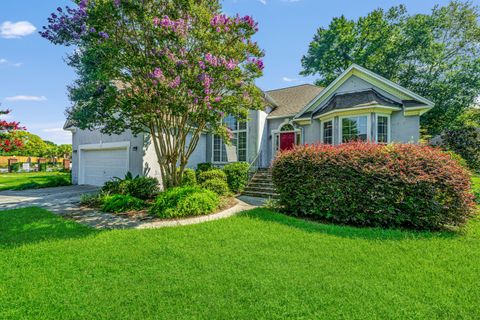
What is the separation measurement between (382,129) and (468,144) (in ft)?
30.0

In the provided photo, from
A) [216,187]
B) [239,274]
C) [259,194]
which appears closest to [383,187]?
[239,274]

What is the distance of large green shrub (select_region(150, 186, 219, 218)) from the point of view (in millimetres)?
6902

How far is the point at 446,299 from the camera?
9.43 ft

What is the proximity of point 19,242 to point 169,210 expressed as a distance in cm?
332

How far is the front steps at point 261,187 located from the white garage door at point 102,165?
22.4 ft

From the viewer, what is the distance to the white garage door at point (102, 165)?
12.5 meters

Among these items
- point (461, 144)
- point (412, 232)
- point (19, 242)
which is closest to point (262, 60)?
point (412, 232)

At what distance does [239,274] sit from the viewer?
11.5ft

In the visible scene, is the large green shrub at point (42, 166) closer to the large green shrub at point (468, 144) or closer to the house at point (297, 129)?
the house at point (297, 129)

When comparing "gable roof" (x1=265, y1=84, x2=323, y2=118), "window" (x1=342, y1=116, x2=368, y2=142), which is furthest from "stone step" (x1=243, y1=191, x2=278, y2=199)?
"gable roof" (x1=265, y1=84, x2=323, y2=118)

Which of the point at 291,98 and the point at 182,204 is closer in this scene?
the point at 182,204

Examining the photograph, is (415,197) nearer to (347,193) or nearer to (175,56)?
(347,193)

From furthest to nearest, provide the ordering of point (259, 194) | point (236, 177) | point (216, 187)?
1. point (236, 177)
2. point (259, 194)
3. point (216, 187)

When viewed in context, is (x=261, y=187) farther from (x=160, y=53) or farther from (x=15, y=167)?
(x=15, y=167)
